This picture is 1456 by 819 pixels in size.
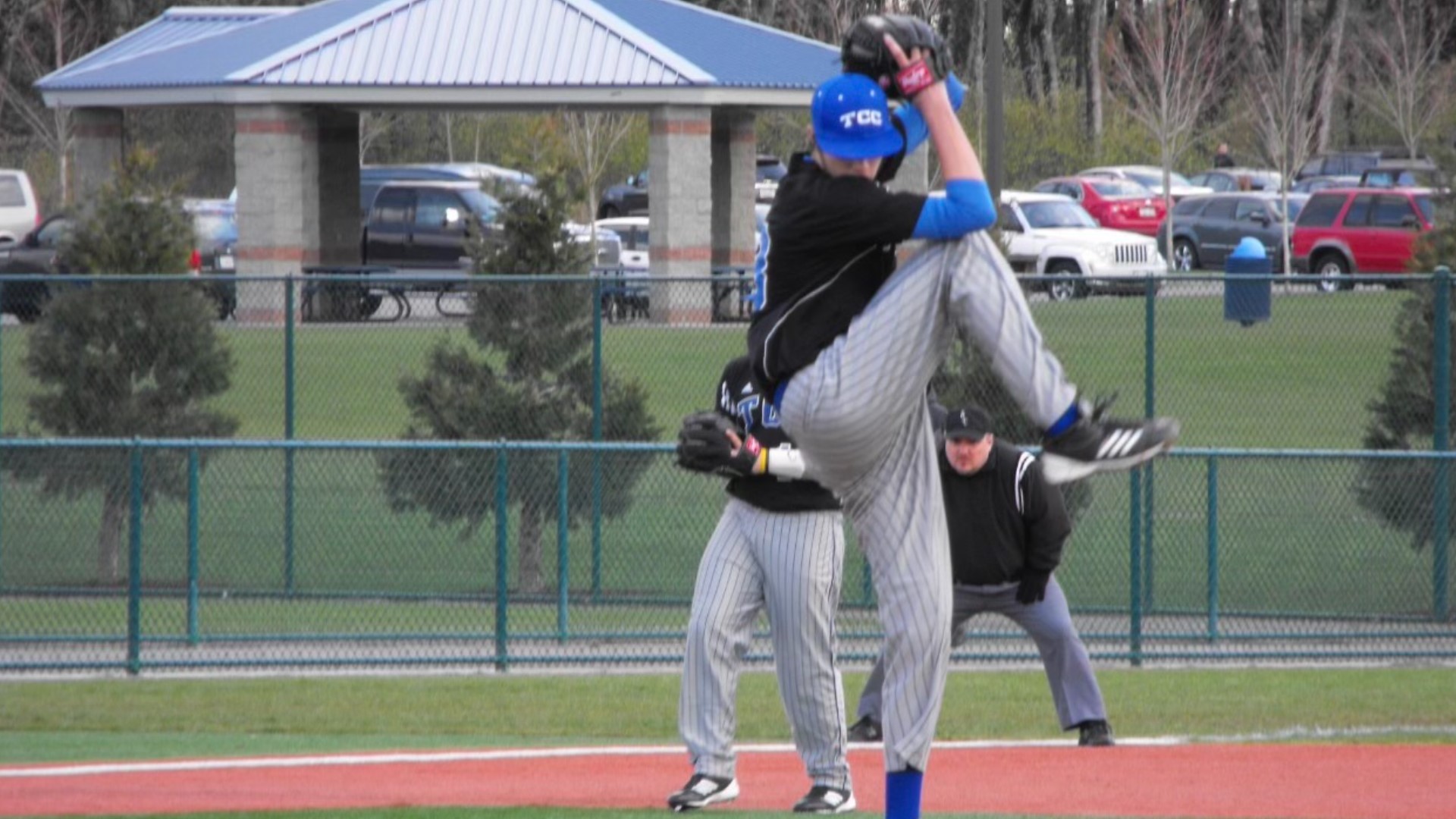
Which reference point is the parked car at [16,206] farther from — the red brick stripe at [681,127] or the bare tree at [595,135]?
the red brick stripe at [681,127]

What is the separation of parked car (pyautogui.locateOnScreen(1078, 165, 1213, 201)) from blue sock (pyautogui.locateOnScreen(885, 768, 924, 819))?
39562mm

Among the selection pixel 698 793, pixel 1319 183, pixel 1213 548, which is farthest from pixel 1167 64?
pixel 698 793

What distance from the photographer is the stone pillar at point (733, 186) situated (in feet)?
97.6

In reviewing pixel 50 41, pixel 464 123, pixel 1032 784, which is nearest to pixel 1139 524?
pixel 1032 784

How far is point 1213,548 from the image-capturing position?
12.9 metres

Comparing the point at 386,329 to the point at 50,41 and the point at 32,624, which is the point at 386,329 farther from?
the point at 50,41

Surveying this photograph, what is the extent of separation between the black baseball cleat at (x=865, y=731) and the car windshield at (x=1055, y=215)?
25.2m

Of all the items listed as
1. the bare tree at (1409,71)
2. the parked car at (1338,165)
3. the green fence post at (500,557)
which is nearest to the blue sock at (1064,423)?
the green fence post at (500,557)

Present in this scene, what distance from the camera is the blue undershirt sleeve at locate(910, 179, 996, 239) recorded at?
511 cm

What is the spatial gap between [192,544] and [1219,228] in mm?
28264

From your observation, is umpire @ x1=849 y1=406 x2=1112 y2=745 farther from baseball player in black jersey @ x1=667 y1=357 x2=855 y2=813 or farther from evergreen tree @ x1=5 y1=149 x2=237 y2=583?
evergreen tree @ x1=5 y1=149 x2=237 y2=583

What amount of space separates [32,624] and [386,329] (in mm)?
4875

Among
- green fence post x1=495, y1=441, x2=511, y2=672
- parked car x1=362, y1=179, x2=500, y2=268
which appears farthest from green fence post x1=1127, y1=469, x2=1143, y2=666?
parked car x1=362, y1=179, x2=500, y2=268

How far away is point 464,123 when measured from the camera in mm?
54938
